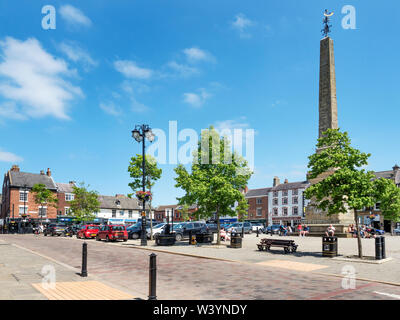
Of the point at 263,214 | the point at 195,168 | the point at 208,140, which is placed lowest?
the point at 263,214

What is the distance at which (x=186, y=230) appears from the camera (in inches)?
1265

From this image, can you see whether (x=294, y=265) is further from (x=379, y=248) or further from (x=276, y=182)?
(x=276, y=182)

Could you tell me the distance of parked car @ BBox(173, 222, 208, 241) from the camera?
3150cm

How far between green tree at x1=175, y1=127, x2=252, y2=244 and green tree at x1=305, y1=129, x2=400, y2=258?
7.43m

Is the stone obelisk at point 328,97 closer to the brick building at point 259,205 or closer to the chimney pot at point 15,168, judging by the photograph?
the brick building at point 259,205

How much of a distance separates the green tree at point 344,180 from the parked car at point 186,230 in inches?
639

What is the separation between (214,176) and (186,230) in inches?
390

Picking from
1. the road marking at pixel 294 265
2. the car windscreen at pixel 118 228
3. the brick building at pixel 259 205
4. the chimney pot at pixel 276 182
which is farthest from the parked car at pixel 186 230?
the chimney pot at pixel 276 182

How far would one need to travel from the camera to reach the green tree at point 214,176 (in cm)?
2380

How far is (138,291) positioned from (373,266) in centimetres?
1016

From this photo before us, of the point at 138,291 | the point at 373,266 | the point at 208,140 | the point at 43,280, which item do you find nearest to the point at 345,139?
the point at 373,266

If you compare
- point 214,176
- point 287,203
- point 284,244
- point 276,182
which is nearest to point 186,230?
point 214,176

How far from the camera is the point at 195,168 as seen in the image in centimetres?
2514
